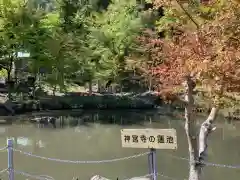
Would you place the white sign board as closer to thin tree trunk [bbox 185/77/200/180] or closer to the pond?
thin tree trunk [bbox 185/77/200/180]

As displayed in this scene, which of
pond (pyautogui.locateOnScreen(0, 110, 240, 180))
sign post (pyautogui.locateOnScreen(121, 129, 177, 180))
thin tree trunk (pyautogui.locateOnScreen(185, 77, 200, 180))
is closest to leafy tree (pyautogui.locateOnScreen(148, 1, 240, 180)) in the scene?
thin tree trunk (pyautogui.locateOnScreen(185, 77, 200, 180))

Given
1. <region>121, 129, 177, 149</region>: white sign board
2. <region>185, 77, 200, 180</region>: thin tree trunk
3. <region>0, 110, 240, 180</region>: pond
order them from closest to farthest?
<region>121, 129, 177, 149</region>: white sign board
<region>185, 77, 200, 180</region>: thin tree trunk
<region>0, 110, 240, 180</region>: pond

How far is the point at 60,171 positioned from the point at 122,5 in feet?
46.8

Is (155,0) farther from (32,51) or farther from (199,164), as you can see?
(32,51)

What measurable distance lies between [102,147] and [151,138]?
26.8ft

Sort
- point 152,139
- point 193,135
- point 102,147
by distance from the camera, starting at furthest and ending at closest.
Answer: point 102,147 < point 193,135 < point 152,139

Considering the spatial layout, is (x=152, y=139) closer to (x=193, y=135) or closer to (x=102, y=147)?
(x=193, y=135)

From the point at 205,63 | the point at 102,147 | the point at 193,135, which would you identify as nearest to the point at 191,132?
the point at 193,135

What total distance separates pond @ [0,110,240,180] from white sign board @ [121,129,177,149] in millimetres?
4202

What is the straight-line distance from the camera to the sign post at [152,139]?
525cm

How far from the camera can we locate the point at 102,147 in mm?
13375

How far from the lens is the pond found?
33.3 ft

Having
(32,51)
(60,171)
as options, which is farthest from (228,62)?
(32,51)

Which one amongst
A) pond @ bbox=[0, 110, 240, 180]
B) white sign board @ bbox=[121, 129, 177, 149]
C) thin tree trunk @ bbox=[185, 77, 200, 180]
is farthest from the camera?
pond @ bbox=[0, 110, 240, 180]
